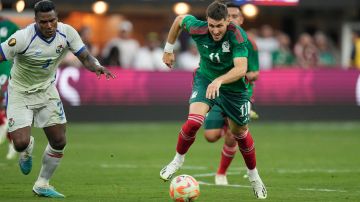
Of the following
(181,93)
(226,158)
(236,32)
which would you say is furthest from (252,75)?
(181,93)

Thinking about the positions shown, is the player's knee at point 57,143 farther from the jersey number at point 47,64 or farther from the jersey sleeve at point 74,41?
the jersey sleeve at point 74,41

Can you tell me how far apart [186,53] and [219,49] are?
16.2m

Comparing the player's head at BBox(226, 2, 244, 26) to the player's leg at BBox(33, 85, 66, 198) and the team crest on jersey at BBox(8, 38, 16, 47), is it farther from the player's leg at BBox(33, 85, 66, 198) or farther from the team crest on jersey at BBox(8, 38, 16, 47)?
the team crest on jersey at BBox(8, 38, 16, 47)

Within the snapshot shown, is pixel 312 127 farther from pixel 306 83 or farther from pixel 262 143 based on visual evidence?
pixel 262 143

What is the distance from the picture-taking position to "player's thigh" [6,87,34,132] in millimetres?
11633

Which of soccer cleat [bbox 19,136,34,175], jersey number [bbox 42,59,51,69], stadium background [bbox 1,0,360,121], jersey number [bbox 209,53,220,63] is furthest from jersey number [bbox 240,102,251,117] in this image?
stadium background [bbox 1,0,360,121]

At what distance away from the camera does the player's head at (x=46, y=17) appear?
11.2 metres

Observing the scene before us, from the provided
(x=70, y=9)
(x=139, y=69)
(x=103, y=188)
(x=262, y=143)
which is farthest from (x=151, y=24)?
(x=103, y=188)

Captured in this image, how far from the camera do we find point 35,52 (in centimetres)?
1151

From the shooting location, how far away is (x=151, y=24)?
3219cm

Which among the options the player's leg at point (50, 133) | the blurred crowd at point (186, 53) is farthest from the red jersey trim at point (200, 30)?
the blurred crowd at point (186, 53)

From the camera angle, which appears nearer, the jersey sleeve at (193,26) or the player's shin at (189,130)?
the player's shin at (189,130)

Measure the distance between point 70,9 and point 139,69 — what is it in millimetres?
4706

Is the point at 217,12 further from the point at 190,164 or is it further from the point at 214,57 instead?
the point at 190,164
